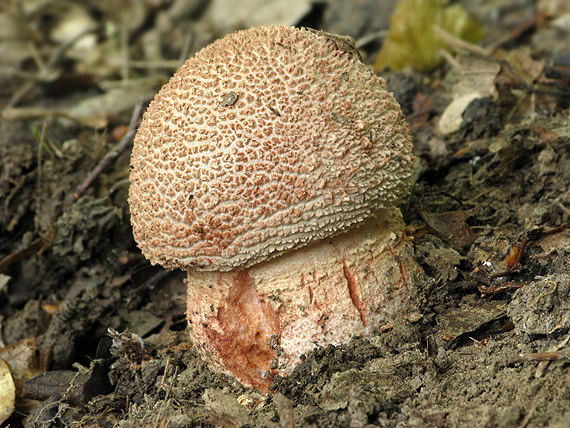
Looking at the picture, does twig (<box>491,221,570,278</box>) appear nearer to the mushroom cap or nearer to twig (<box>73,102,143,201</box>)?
the mushroom cap

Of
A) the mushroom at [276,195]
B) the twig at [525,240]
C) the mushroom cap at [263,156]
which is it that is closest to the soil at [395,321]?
the twig at [525,240]

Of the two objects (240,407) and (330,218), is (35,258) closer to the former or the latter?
(240,407)

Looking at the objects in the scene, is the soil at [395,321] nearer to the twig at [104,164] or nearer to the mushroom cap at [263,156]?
the twig at [104,164]

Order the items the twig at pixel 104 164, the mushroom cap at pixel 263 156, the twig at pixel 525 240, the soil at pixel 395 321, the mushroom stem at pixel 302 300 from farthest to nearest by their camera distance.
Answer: the twig at pixel 104 164, the twig at pixel 525 240, the mushroom stem at pixel 302 300, the mushroom cap at pixel 263 156, the soil at pixel 395 321

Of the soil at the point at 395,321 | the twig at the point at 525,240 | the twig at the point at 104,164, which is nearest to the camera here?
the soil at the point at 395,321

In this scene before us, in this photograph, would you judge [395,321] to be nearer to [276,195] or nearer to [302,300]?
[302,300]

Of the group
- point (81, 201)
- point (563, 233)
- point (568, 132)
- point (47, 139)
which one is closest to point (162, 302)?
point (81, 201)
